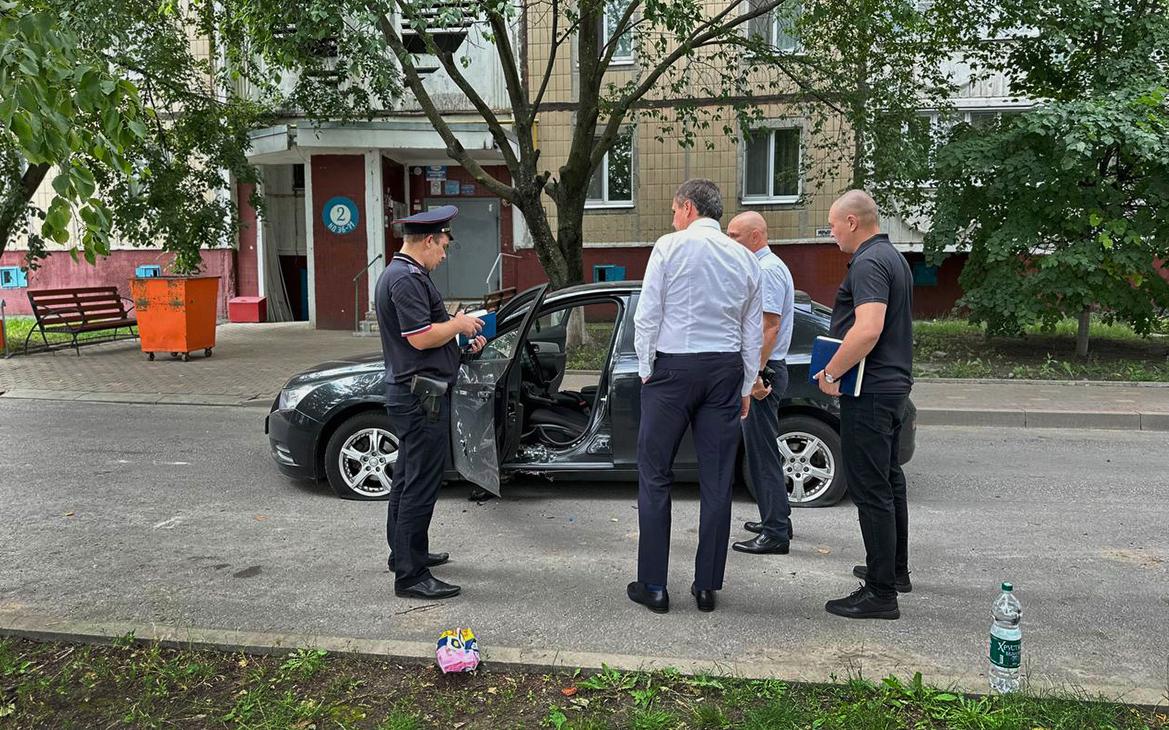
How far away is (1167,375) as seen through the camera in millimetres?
10898

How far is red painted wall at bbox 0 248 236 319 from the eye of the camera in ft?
66.8

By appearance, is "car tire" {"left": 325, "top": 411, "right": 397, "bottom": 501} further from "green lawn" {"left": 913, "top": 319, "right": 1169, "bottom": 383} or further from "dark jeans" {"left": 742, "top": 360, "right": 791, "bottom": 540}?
"green lawn" {"left": 913, "top": 319, "right": 1169, "bottom": 383}

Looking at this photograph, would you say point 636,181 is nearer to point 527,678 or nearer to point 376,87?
point 376,87

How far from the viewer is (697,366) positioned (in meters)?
3.95

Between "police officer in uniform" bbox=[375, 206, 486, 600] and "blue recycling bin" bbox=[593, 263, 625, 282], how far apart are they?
14.6 m

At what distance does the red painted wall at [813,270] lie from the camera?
1833 cm

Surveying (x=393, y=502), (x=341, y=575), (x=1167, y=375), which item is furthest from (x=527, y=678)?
(x=1167, y=375)

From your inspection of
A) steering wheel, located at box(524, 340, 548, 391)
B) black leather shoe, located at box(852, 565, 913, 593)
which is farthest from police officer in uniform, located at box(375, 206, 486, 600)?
steering wheel, located at box(524, 340, 548, 391)

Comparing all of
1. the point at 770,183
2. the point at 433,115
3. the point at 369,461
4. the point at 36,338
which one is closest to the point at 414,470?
the point at 369,461

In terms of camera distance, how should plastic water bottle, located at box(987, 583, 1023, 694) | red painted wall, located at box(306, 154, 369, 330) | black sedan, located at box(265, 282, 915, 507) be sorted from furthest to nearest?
red painted wall, located at box(306, 154, 369, 330) → black sedan, located at box(265, 282, 915, 507) → plastic water bottle, located at box(987, 583, 1023, 694)

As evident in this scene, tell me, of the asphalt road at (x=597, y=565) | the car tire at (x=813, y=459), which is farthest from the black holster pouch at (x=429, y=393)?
the car tire at (x=813, y=459)

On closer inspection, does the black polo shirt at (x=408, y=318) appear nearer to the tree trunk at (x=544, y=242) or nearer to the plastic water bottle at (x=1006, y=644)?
the plastic water bottle at (x=1006, y=644)

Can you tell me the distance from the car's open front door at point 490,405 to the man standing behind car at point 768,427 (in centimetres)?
138

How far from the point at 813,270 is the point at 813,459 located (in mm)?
13149
